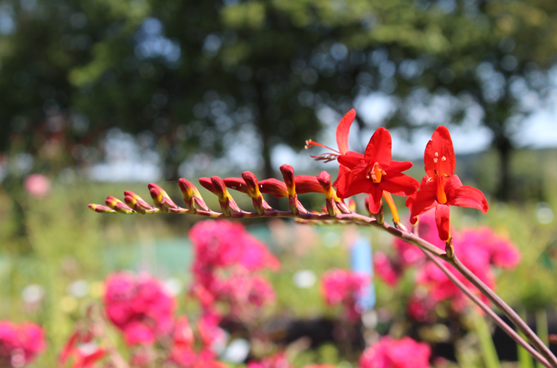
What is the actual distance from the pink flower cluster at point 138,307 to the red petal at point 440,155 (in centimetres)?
140

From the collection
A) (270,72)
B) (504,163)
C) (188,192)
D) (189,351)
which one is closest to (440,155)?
(188,192)

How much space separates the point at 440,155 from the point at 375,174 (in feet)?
0.25

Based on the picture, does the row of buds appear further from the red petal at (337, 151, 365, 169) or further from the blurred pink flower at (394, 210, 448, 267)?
the blurred pink flower at (394, 210, 448, 267)

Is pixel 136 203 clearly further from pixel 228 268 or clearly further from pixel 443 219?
pixel 228 268

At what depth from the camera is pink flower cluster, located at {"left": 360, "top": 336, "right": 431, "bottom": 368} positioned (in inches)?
52.5

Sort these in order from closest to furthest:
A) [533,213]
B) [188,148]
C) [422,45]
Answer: [533,213], [422,45], [188,148]

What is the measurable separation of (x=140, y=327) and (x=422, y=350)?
993 millimetres

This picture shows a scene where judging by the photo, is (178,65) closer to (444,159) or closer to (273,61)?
(273,61)

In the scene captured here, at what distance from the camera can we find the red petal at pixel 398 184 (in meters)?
0.48

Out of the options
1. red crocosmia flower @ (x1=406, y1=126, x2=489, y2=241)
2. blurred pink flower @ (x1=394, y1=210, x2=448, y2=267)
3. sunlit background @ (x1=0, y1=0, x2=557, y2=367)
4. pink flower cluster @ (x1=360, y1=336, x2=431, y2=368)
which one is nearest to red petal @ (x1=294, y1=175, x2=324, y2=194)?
red crocosmia flower @ (x1=406, y1=126, x2=489, y2=241)

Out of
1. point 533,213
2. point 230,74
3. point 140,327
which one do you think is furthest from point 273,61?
point 140,327

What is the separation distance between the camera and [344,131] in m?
0.56

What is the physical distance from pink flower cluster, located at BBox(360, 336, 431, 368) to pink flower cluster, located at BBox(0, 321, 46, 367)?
123 cm

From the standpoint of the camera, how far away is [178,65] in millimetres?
13688
